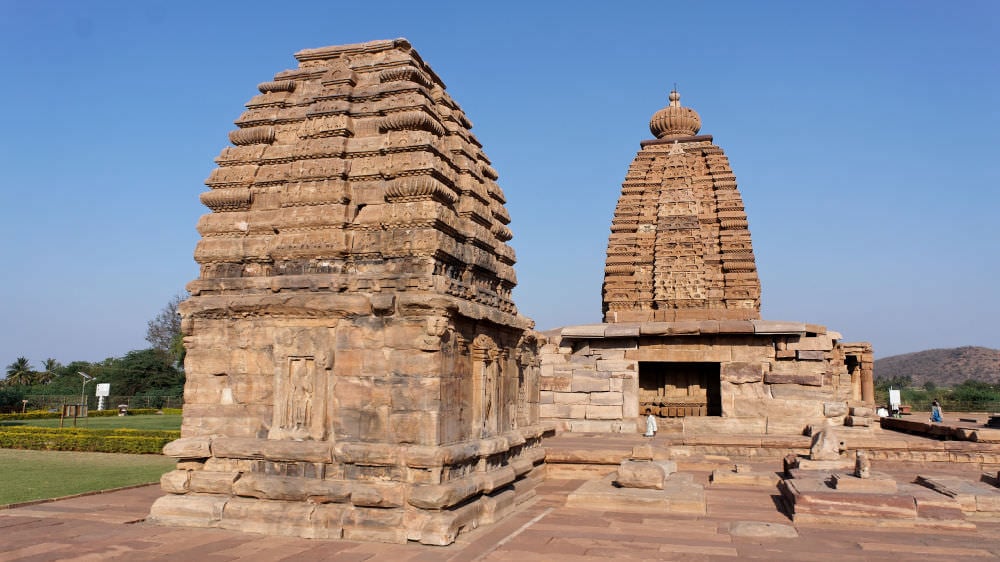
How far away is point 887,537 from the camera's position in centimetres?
727

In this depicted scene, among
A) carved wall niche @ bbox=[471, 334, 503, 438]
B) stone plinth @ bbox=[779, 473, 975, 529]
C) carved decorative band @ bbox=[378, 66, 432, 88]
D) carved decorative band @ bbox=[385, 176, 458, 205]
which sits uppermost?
carved decorative band @ bbox=[378, 66, 432, 88]

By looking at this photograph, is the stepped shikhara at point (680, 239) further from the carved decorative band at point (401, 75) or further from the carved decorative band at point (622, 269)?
the carved decorative band at point (401, 75)

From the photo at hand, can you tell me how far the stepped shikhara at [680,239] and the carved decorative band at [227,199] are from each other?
541 inches

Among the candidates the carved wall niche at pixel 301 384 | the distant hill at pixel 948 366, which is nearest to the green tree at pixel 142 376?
the carved wall niche at pixel 301 384

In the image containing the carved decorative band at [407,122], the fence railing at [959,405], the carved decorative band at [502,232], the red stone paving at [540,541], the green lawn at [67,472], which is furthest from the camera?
the fence railing at [959,405]

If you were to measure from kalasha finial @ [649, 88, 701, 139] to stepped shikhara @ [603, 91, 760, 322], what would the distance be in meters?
0.03

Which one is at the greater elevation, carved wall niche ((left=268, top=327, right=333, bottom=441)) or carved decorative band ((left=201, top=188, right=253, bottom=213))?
carved decorative band ((left=201, top=188, right=253, bottom=213))

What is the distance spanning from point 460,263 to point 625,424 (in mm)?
8086

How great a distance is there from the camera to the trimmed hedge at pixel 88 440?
17.9 m

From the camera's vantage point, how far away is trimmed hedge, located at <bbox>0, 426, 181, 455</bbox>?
17.9m

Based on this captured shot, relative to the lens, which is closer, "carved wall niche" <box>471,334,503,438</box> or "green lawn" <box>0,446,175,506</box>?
"carved wall niche" <box>471,334,503,438</box>

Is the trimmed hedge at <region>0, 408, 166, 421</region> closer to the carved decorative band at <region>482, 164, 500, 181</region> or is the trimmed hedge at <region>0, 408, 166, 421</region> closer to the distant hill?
the carved decorative band at <region>482, 164, 500, 181</region>

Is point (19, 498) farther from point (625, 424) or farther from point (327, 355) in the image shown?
point (625, 424)

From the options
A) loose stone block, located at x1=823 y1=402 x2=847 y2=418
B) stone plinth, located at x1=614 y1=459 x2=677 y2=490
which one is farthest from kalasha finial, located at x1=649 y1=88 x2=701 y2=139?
stone plinth, located at x1=614 y1=459 x2=677 y2=490
